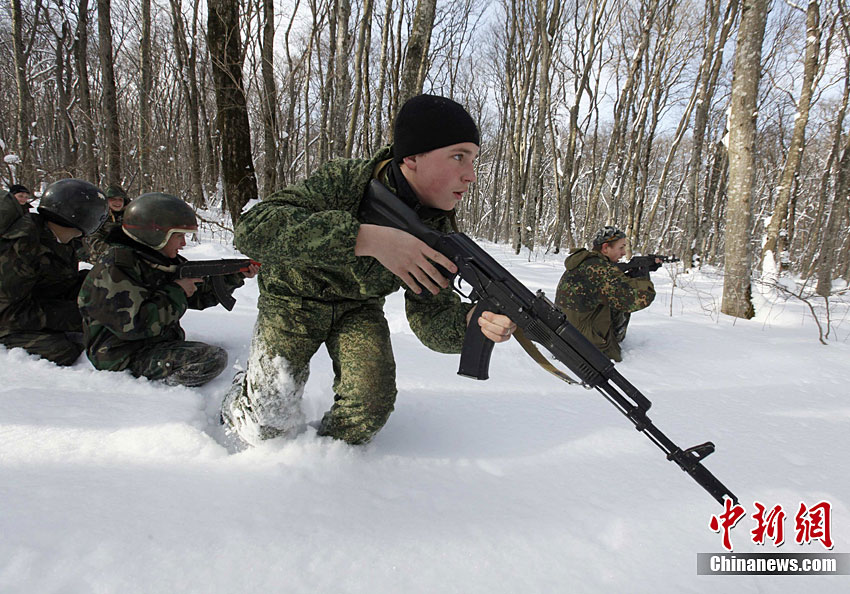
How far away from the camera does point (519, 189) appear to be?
519 inches

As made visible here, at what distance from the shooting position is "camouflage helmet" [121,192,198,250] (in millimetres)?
2180

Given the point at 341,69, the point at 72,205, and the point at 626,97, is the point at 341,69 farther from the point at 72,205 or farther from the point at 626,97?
the point at 626,97

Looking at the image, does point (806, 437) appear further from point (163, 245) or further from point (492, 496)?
point (163, 245)

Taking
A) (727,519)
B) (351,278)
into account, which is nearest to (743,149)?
(727,519)

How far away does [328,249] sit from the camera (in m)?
1.32

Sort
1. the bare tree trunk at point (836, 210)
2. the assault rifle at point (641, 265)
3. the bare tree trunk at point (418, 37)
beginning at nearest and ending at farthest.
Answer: the assault rifle at point (641, 265) < the bare tree trunk at point (418, 37) < the bare tree trunk at point (836, 210)

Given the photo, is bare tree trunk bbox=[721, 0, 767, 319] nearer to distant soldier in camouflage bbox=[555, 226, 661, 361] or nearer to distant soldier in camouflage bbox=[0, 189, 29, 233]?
distant soldier in camouflage bbox=[555, 226, 661, 361]

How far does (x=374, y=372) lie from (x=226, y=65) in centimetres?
459

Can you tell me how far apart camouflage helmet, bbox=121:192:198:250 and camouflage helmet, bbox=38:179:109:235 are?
843 mm

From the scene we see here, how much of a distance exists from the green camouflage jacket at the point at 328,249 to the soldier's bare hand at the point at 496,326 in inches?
9.6

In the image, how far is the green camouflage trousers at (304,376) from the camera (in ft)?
5.48

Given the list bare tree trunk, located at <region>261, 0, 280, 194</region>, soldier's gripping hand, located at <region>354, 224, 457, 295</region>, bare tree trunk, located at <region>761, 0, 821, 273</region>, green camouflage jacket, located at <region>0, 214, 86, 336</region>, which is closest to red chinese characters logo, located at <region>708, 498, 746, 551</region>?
soldier's gripping hand, located at <region>354, 224, 457, 295</region>

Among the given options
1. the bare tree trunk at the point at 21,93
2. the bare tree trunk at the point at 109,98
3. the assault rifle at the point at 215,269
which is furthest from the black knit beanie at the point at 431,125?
the bare tree trunk at the point at 21,93

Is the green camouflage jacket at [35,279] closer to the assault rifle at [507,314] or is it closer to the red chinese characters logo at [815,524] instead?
the assault rifle at [507,314]
